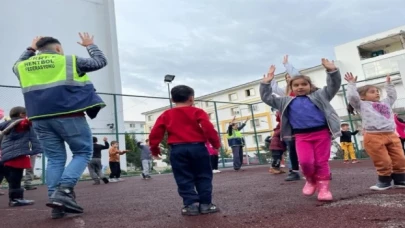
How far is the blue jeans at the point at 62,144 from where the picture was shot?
309 centimetres

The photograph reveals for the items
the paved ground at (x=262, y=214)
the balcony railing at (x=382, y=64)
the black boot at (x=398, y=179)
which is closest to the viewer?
the paved ground at (x=262, y=214)

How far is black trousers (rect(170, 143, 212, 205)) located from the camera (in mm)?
2875

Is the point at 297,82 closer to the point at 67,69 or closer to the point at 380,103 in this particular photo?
the point at 380,103

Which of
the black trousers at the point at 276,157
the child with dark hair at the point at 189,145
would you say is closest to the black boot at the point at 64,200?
the child with dark hair at the point at 189,145

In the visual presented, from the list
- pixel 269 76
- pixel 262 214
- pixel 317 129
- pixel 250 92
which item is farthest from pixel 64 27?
pixel 250 92

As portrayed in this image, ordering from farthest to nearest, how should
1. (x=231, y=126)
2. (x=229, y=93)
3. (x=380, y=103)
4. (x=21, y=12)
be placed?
(x=229, y=93) < (x=21, y=12) < (x=231, y=126) < (x=380, y=103)

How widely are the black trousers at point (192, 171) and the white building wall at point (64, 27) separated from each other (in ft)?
54.8

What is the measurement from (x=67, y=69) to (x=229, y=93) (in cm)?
5035

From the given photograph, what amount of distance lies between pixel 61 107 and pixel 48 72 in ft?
1.14

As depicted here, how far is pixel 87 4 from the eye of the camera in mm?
26953

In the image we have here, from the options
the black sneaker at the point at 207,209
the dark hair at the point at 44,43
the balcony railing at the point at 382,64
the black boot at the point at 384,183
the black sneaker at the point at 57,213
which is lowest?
the black boot at the point at 384,183

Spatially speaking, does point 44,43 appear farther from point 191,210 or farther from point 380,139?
point 380,139

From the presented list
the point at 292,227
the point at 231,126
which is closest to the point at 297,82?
the point at 292,227

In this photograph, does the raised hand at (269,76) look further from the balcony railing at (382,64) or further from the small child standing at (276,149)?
the balcony railing at (382,64)
